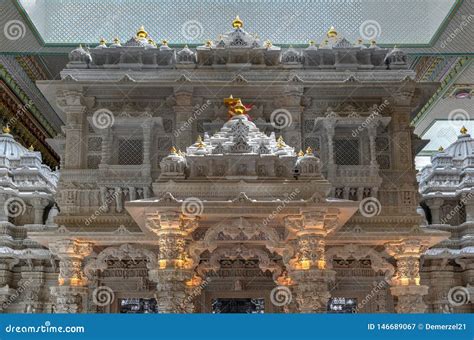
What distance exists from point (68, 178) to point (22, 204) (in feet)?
9.88

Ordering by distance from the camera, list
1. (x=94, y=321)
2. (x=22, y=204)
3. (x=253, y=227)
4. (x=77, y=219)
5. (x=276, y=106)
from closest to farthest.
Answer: (x=94, y=321) < (x=253, y=227) < (x=77, y=219) < (x=276, y=106) < (x=22, y=204)

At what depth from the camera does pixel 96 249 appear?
14203 millimetres

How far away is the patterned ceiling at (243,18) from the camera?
59.0 ft

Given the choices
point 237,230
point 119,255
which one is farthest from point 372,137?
point 119,255

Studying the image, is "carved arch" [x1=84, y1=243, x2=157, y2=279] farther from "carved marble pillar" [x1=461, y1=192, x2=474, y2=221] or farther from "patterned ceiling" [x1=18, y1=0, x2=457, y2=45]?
"carved marble pillar" [x1=461, y1=192, x2=474, y2=221]

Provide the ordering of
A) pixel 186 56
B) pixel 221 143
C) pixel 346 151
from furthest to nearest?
pixel 186 56 → pixel 346 151 → pixel 221 143

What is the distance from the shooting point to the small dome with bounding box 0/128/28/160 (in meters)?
17.2

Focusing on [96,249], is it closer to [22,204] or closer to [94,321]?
[22,204]

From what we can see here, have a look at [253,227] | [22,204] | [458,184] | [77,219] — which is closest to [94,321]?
[253,227]

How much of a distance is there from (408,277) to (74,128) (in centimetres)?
755

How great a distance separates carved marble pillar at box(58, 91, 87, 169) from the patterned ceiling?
405 centimetres

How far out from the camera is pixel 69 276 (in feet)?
42.2

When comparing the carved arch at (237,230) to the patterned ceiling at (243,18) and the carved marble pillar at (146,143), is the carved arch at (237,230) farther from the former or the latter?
A: the patterned ceiling at (243,18)

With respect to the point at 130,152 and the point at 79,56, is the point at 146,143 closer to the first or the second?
the point at 130,152
